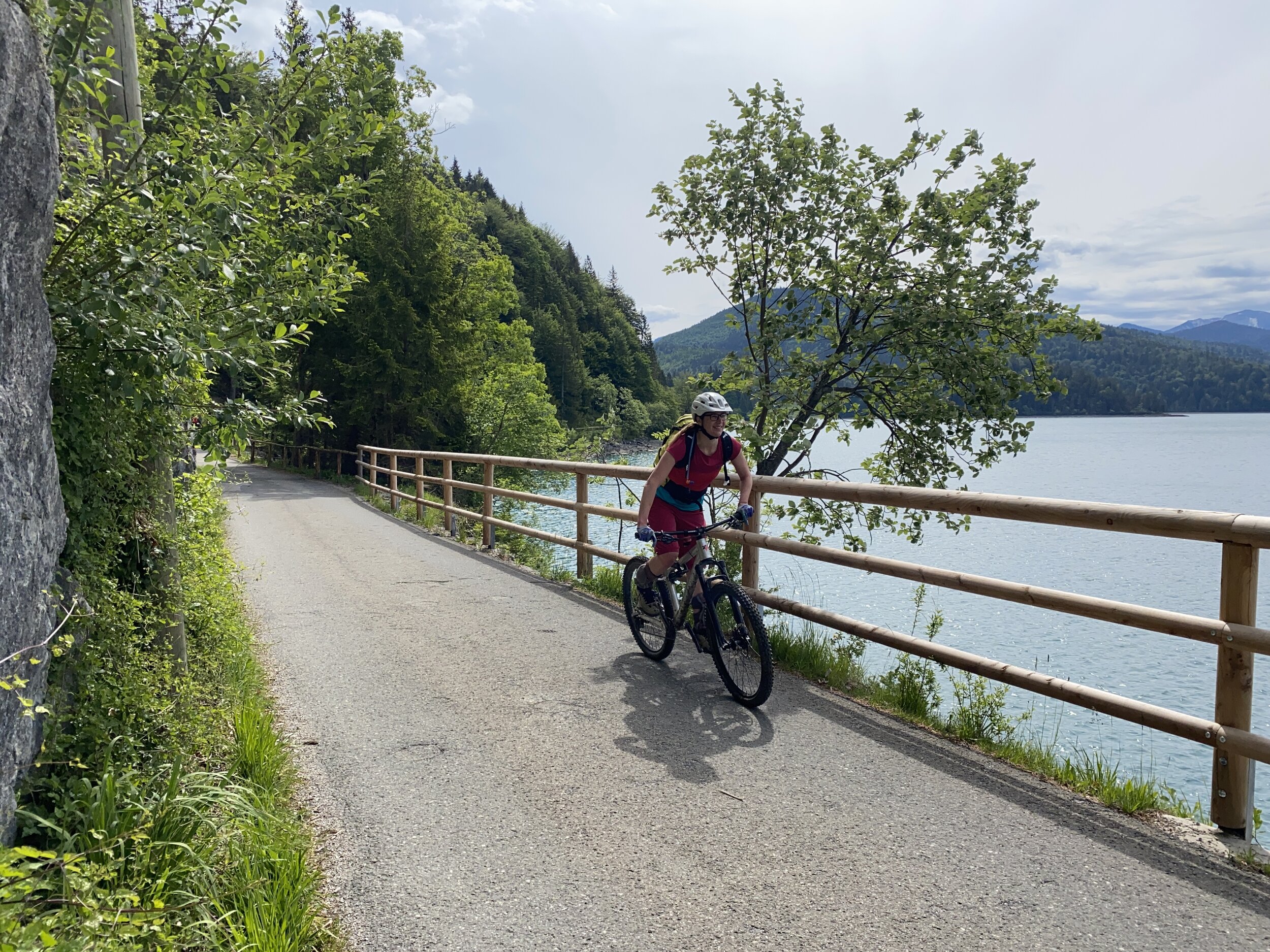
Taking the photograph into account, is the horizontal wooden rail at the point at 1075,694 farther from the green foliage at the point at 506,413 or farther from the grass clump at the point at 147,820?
the green foliage at the point at 506,413

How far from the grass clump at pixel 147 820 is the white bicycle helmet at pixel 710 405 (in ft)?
9.14

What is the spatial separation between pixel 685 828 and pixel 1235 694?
7.26 feet

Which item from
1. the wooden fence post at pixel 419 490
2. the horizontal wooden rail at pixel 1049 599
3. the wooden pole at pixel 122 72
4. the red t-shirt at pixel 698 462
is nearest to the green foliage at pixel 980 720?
the horizontal wooden rail at pixel 1049 599

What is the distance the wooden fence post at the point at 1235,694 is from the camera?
3.05 meters

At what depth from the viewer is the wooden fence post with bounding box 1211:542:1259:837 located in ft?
10.0

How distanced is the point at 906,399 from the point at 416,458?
8.50 m

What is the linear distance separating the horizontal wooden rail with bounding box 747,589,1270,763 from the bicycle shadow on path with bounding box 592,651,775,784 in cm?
88

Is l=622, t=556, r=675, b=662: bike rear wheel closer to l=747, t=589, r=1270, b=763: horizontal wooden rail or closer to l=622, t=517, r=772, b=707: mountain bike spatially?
l=622, t=517, r=772, b=707: mountain bike

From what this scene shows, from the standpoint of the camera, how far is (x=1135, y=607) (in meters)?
3.36

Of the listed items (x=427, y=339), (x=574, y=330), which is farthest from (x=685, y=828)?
(x=574, y=330)

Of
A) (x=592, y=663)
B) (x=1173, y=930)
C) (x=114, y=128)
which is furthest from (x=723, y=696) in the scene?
(x=114, y=128)

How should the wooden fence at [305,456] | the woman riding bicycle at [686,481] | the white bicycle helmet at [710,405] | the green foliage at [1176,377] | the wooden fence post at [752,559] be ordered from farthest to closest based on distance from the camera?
the green foliage at [1176,377] → the wooden fence at [305,456] → the wooden fence post at [752,559] → the woman riding bicycle at [686,481] → the white bicycle helmet at [710,405]

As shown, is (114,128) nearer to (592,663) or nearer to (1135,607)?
(592,663)

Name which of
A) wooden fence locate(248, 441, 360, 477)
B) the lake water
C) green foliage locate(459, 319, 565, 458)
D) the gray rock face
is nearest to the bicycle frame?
the lake water
